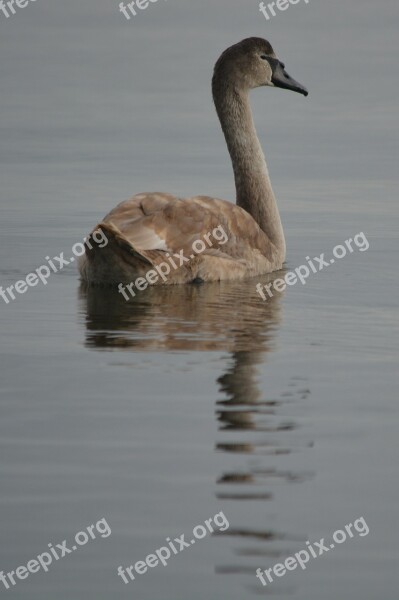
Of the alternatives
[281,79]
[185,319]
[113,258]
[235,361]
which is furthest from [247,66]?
[235,361]

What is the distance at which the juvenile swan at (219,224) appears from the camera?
13.9 metres

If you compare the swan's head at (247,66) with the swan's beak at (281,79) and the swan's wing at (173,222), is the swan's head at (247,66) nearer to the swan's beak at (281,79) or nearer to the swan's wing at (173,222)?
the swan's beak at (281,79)

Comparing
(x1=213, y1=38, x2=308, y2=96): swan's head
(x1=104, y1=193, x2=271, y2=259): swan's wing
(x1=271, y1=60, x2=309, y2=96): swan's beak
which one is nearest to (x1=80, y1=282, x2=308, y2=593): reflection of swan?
(x1=104, y1=193, x2=271, y2=259): swan's wing

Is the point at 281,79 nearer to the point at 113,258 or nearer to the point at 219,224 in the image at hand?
the point at 219,224

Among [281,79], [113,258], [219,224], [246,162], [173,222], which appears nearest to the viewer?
[113,258]

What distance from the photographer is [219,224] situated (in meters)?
14.8

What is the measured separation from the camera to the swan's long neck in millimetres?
16531

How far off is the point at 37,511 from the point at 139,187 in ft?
47.0

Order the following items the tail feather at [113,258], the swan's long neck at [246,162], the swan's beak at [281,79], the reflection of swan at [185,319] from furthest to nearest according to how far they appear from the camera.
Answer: the swan's beak at [281,79] → the swan's long neck at [246,162] → the tail feather at [113,258] → the reflection of swan at [185,319]

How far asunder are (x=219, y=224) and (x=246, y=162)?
2.25m

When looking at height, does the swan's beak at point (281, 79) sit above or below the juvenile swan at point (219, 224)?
above

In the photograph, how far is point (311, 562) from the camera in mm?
7344

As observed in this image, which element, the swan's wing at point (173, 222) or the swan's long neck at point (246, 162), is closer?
the swan's wing at point (173, 222)

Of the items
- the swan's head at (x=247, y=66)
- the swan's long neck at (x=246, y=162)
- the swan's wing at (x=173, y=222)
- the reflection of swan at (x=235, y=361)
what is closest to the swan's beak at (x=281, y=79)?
the swan's head at (x=247, y=66)
